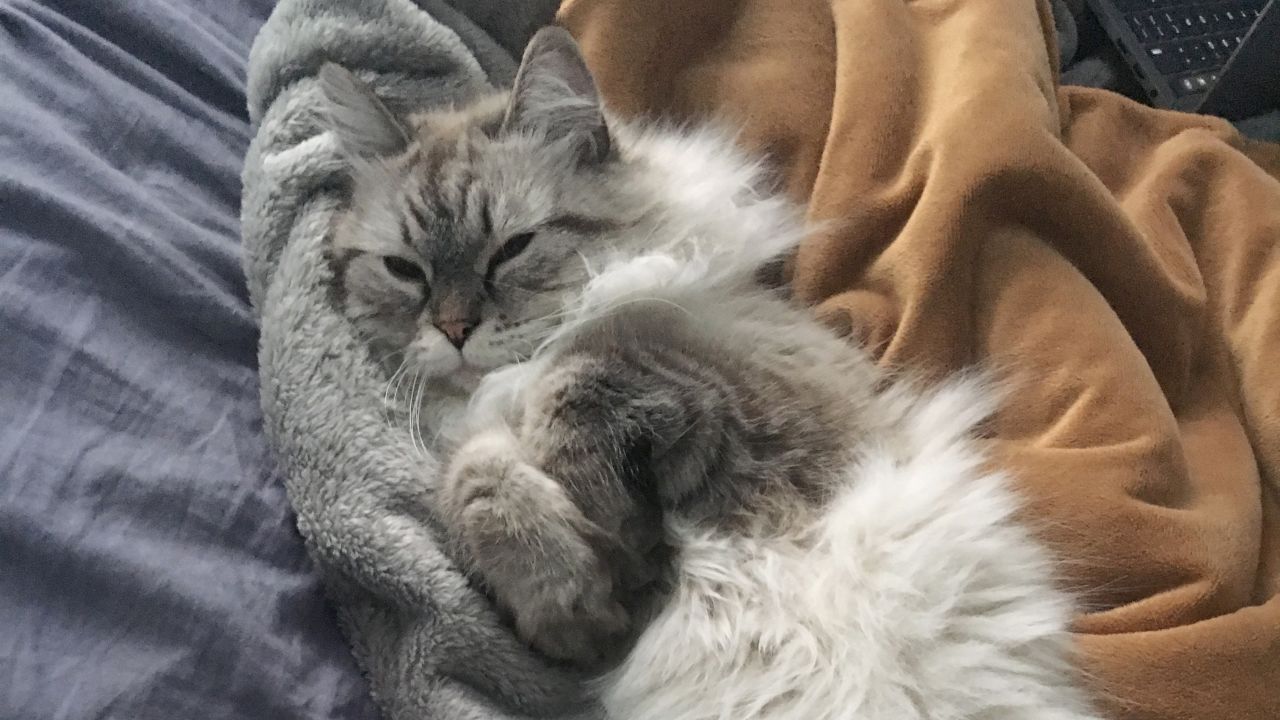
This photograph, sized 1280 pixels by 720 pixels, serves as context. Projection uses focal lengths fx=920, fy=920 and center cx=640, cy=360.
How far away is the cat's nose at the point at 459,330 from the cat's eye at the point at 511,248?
8cm

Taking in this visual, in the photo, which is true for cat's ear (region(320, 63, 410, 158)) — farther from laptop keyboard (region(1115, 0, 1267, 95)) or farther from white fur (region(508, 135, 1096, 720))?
laptop keyboard (region(1115, 0, 1267, 95))

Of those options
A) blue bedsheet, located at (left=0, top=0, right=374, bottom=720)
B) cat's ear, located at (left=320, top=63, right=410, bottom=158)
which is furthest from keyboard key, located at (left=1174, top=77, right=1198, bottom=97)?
blue bedsheet, located at (left=0, top=0, right=374, bottom=720)

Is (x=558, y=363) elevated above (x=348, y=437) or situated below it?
above

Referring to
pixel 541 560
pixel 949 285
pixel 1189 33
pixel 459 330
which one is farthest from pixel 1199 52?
pixel 541 560

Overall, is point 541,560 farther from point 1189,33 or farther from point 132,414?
point 1189,33

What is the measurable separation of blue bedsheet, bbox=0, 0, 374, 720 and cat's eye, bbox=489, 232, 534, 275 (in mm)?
306

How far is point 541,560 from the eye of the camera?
0.93m

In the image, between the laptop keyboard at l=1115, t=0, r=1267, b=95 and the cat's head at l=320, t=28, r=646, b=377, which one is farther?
the laptop keyboard at l=1115, t=0, r=1267, b=95

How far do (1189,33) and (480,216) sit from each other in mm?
1449

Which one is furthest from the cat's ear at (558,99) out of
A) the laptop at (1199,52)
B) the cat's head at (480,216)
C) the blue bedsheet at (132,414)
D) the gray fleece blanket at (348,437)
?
the laptop at (1199,52)

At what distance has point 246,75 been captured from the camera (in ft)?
4.41

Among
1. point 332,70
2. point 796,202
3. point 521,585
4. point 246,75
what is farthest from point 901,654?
point 246,75

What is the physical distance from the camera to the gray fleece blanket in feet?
3.12

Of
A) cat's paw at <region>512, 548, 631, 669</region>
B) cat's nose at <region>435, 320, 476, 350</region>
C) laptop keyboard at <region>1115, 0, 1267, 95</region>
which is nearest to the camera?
cat's paw at <region>512, 548, 631, 669</region>
